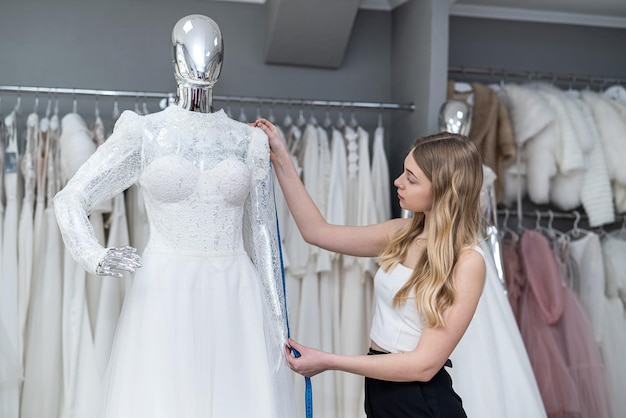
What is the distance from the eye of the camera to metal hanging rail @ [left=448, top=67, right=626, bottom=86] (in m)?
4.26

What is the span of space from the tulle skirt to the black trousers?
304 millimetres

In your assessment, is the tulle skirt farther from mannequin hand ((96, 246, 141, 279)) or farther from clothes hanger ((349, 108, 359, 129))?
clothes hanger ((349, 108, 359, 129))

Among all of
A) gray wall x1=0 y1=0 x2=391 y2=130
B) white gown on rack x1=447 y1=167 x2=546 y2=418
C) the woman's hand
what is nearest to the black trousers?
the woman's hand

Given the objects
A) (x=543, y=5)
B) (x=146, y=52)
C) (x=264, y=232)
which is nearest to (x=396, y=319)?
(x=264, y=232)

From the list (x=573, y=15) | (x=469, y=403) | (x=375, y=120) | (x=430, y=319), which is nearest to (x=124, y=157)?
(x=430, y=319)

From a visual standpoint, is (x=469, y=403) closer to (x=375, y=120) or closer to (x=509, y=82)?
(x=375, y=120)

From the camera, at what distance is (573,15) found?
4578 millimetres

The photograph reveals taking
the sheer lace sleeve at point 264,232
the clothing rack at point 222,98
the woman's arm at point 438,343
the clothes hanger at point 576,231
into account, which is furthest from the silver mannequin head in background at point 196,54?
the clothes hanger at point 576,231

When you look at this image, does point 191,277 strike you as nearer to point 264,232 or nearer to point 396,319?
point 264,232

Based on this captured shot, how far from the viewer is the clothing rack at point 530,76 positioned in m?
4.27

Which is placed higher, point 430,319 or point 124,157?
point 124,157

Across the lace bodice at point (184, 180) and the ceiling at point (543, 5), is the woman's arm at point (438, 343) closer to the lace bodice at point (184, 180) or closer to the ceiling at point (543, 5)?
the lace bodice at point (184, 180)

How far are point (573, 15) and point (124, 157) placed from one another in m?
3.36

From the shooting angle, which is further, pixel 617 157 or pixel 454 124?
pixel 617 157
